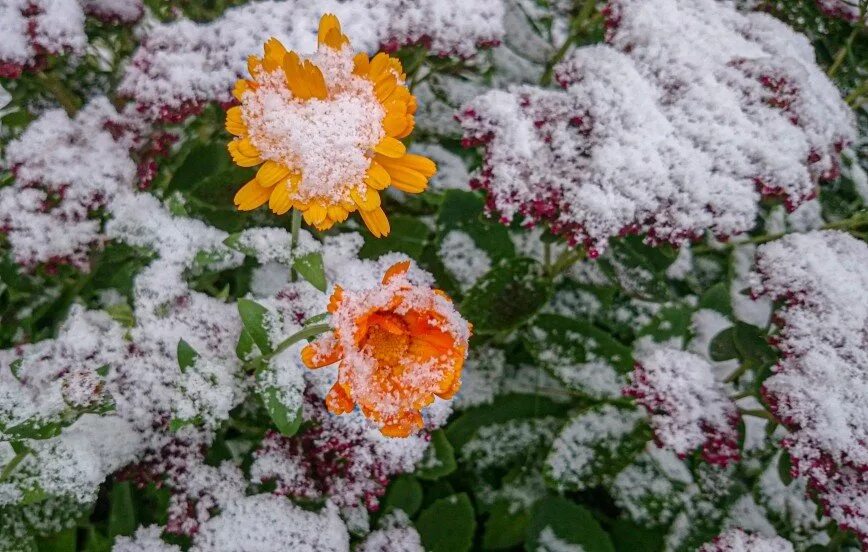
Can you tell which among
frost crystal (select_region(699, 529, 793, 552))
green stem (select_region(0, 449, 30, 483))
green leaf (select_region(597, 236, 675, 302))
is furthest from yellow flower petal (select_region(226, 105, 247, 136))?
frost crystal (select_region(699, 529, 793, 552))

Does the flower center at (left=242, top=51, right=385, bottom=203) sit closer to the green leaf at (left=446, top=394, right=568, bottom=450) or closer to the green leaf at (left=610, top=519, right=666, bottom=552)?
the green leaf at (left=446, top=394, right=568, bottom=450)

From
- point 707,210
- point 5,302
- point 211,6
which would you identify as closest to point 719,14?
point 707,210

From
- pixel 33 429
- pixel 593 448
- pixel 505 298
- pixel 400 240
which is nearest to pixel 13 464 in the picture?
pixel 33 429

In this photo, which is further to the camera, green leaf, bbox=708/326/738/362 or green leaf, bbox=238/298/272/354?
green leaf, bbox=708/326/738/362

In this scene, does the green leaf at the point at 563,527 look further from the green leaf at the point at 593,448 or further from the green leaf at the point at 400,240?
the green leaf at the point at 400,240

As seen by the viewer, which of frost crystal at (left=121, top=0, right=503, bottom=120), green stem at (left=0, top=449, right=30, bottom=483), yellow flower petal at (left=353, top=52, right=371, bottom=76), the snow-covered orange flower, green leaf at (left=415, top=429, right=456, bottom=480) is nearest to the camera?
the snow-covered orange flower

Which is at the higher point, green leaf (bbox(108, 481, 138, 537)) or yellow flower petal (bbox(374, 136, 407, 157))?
yellow flower petal (bbox(374, 136, 407, 157))
